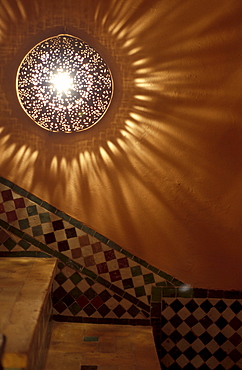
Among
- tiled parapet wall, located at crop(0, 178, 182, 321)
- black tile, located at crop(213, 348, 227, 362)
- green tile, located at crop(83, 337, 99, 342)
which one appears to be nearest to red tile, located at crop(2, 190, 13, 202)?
tiled parapet wall, located at crop(0, 178, 182, 321)

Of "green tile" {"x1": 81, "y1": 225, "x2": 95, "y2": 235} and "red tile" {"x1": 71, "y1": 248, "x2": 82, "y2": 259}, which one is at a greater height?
"green tile" {"x1": 81, "y1": 225, "x2": 95, "y2": 235}

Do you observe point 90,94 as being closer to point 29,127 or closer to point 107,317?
point 29,127

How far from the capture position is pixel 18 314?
87.9 inches

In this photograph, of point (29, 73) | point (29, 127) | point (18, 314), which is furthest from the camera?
point (29, 127)

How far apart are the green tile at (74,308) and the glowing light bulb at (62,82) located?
1.68 m

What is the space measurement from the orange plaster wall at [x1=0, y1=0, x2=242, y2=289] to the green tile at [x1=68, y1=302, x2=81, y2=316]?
2.00 ft

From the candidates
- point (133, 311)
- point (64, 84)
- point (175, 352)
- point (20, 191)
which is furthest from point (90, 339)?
point (64, 84)

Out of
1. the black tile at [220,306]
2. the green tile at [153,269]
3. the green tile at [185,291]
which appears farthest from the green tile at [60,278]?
the black tile at [220,306]

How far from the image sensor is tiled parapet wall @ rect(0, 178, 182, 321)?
10.6 feet

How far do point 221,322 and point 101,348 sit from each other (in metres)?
1.08

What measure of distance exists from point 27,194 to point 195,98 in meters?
1.52

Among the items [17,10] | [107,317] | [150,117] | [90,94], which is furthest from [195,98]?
[107,317]

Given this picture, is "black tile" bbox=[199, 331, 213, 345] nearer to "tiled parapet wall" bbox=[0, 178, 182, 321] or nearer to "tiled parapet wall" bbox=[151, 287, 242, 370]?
"tiled parapet wall" bbox=[151, 287, 242, 370]

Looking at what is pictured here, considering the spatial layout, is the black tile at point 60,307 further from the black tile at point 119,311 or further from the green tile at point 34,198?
the green tile at point 34,198
